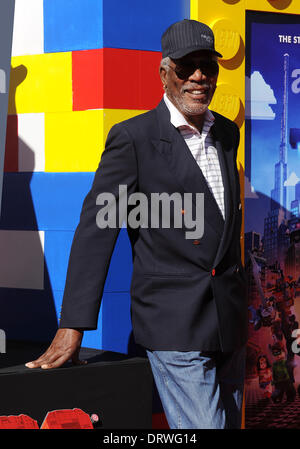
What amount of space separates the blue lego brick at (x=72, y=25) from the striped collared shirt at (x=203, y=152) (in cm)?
81

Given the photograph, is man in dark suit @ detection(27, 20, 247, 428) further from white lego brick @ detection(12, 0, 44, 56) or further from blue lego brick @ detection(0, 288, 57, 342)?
white lego brick @ detection(12, 0, 44, 56)

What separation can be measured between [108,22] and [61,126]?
0.52 meters

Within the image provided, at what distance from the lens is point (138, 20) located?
3611mm

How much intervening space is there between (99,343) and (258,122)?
137 centimetres

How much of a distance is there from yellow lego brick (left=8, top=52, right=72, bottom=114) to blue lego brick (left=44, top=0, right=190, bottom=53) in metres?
0.06

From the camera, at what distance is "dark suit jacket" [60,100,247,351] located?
2750 millimetres

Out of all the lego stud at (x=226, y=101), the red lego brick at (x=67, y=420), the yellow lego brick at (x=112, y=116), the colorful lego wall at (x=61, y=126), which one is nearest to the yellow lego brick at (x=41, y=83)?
the colorful lego wall at (x=61, y=126)

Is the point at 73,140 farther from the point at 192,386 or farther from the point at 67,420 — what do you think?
the point at 192,386

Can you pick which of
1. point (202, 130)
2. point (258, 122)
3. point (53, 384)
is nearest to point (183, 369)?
point (53, 384)

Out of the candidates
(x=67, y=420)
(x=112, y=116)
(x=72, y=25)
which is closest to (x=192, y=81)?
(x=112, y=116)

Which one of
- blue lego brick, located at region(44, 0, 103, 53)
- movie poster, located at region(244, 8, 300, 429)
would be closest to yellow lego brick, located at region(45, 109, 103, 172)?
blue lego brick, located at region(44, 0, 103, 53)

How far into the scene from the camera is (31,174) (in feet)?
12.4
